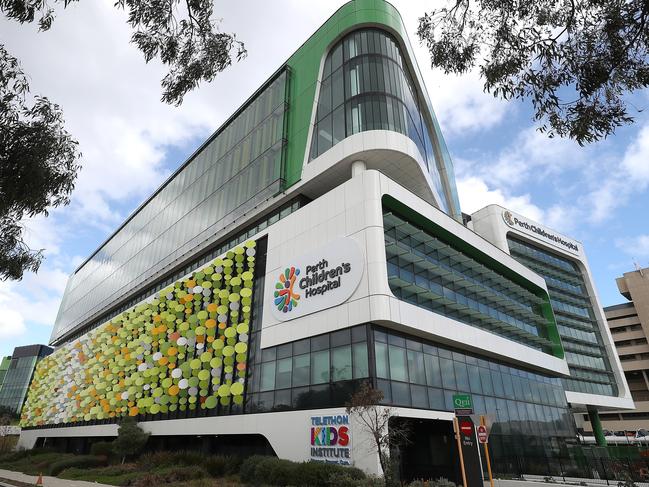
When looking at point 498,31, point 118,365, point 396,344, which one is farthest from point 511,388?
point 118,365

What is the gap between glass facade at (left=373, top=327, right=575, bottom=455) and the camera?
21.1 m

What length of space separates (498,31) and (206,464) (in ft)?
86.0

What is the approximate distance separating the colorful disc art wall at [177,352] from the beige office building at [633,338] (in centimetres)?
8933

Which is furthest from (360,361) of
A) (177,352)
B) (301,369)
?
(177,352)

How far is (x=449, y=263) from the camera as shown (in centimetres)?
3091

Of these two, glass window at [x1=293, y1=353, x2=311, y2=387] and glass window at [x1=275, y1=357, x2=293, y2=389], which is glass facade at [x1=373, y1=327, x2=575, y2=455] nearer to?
glass window at [x1=293, y1=353, x2=311, y2=387]

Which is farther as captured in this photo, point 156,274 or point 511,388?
point 156,274

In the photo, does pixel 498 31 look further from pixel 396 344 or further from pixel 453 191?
pixel 453 191

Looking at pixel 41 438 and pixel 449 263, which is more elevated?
pixel 449 263

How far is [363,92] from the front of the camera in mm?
28859

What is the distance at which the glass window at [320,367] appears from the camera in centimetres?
2162

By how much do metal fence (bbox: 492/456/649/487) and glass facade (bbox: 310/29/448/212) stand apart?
23876 millimetres

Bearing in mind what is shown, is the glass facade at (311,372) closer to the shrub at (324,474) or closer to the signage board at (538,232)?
the shrub at (324,474)

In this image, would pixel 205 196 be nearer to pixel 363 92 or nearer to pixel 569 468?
pixel 363 92
